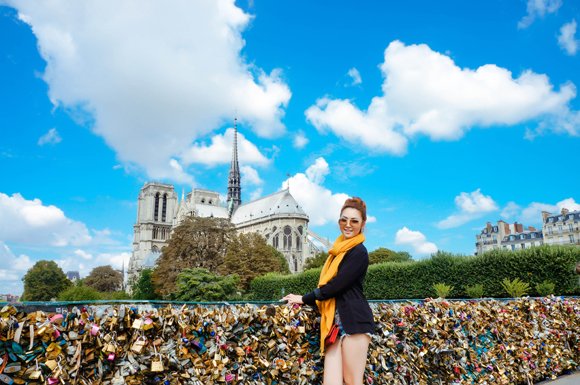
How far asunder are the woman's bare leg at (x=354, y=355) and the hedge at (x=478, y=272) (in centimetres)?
1720

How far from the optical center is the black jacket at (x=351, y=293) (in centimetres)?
335

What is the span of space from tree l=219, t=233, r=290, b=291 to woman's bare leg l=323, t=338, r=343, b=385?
3429 cm

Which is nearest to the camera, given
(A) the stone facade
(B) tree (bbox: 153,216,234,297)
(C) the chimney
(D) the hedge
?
(D) the hedge

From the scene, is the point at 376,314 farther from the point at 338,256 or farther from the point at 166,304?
the point at 166,304

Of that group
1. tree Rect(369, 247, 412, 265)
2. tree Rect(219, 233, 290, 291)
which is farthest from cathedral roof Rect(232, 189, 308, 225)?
tree Rect(219, 233, 290, 291)

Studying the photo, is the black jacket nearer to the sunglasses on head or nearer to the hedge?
the sunglasses on head

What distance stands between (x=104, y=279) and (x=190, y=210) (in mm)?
22342

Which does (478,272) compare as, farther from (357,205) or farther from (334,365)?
(334,365)

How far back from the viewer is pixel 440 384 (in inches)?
195

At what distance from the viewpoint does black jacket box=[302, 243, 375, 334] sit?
335 cm

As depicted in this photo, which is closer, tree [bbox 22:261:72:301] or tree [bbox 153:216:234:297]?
tree [bbox 153:216:234:297]

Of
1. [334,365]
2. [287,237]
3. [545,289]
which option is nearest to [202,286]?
[545,289]

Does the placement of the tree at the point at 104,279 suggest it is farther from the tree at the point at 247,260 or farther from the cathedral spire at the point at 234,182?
the tree at the point at 247,260

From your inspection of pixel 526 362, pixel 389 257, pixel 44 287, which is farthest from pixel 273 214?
pixel 526 362
